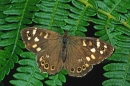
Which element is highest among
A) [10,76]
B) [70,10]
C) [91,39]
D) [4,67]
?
[70,10]

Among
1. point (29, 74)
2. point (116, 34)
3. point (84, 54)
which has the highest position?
point (116, 34)

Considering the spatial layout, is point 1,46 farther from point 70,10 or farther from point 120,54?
point 120,54

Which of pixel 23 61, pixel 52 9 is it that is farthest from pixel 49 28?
pixel 23 61

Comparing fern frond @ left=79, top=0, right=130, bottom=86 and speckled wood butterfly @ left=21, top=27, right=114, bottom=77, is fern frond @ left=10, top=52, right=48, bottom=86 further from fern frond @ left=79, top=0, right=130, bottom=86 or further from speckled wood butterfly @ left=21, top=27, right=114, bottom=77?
fern frond @ left=79, top=0, right=130, bottom=86

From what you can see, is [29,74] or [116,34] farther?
[116,34]

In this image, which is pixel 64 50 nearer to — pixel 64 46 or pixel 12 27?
pixel 64 46

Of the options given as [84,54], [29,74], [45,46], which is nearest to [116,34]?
[84,54]
